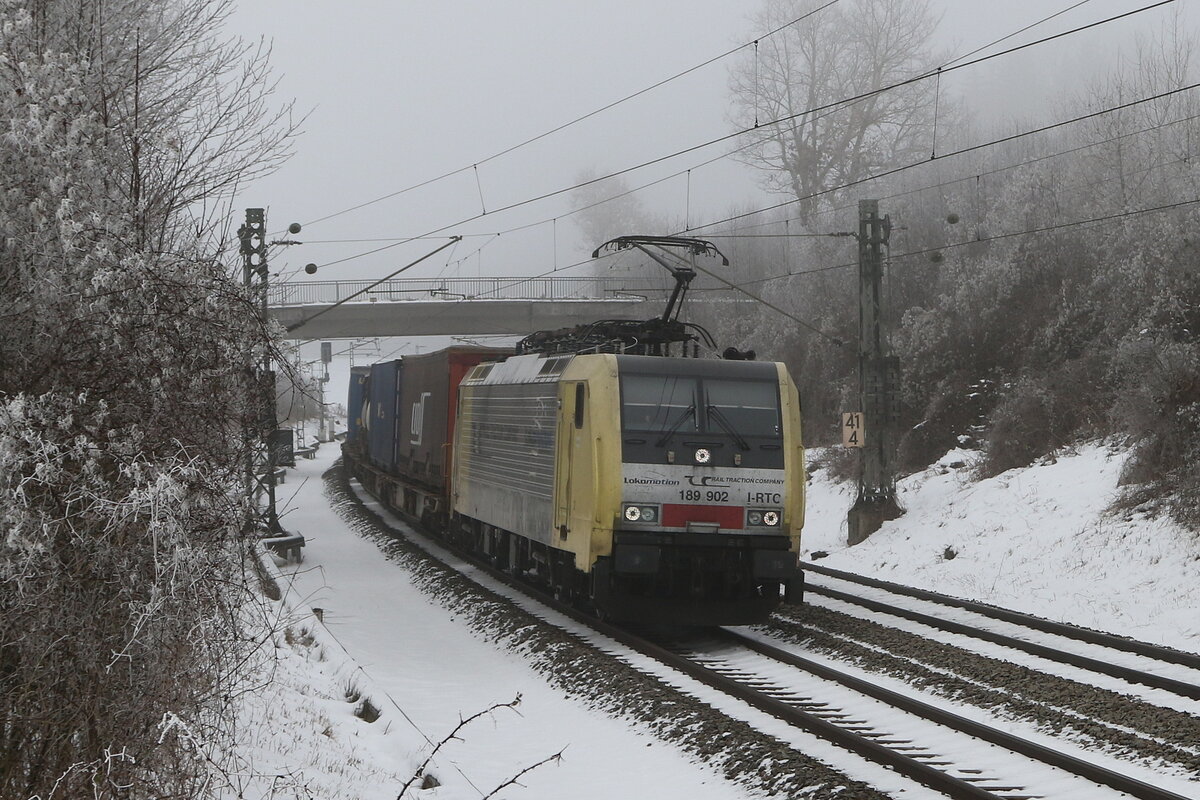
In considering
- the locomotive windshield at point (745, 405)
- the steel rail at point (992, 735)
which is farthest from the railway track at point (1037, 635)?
the locomotive windshield at point (745, 405)

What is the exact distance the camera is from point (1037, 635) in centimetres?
1203

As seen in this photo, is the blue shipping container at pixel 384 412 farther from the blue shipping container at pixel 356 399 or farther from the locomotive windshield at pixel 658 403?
the locomotive windshield at pixel 658 403

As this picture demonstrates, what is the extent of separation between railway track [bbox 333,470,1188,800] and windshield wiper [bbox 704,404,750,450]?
2004 mm

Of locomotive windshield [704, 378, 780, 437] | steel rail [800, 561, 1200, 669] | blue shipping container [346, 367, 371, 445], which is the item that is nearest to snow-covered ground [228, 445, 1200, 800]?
steel rail [800, 561, 1200, 669]

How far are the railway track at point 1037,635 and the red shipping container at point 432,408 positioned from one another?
6433 millimetres

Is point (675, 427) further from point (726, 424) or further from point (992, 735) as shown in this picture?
point (992, 735)

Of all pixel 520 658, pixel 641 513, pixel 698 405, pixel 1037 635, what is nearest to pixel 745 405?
pixel 698 405

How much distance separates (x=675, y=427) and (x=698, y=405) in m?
0.39

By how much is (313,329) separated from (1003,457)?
3143 centimetres

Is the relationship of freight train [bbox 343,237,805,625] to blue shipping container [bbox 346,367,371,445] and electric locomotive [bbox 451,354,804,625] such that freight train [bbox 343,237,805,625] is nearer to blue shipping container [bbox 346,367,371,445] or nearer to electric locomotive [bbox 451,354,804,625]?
electric locomotive [bbox 451,354,804,625]

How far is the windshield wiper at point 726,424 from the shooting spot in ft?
39.5

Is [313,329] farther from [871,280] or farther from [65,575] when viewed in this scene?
[65,575]

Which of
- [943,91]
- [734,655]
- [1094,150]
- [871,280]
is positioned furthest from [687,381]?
[943,91]

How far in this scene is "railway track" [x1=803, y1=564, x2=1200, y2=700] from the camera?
9.87 m
